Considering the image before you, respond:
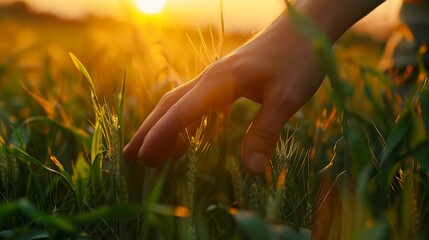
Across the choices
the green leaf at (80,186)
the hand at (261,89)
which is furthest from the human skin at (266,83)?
the green leaf at (80,186)

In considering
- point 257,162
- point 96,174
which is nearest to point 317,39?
point 257,162

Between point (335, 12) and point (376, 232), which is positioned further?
point (335, 12)

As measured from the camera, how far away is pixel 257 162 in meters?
1.04

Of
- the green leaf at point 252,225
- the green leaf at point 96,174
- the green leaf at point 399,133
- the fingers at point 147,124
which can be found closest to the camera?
the green leaf at point 252,225

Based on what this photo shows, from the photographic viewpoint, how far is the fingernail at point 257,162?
1023mm

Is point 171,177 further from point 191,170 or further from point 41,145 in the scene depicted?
point 41,145

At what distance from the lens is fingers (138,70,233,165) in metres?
1.08

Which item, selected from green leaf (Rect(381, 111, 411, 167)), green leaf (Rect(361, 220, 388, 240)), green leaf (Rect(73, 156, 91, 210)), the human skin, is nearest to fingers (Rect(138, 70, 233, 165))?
the human skin

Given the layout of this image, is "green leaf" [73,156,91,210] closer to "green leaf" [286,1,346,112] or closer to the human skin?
the human skin

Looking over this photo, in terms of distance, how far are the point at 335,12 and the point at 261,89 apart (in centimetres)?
20

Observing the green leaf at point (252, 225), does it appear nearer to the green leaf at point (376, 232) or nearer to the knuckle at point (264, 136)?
the green leaf at point (376, 232)

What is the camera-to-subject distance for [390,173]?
0.94 m

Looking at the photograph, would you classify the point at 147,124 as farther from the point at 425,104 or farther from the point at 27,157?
the point at 425,104

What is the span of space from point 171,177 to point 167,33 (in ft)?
4.86
